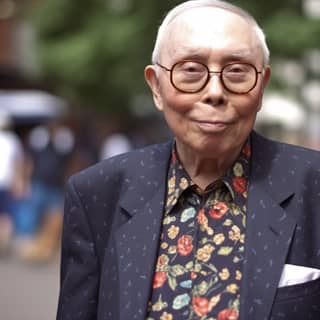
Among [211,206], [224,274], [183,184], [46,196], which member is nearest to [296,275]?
[224,274]

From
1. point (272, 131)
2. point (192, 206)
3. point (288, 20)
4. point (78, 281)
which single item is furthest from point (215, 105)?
point (272, 131)

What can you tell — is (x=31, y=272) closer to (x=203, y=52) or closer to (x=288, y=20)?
(x=288, y=20)

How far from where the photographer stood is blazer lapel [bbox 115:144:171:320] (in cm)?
259

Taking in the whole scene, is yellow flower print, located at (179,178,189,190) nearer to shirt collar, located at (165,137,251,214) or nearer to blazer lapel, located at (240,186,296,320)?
shirt collar, located at (165,137,251,214)

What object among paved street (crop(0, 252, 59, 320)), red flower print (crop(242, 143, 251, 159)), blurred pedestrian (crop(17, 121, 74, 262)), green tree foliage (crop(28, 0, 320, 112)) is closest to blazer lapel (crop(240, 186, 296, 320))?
red flower print (crop(242, 143, 251, 159))

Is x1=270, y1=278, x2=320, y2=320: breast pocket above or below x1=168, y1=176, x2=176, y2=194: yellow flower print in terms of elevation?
below

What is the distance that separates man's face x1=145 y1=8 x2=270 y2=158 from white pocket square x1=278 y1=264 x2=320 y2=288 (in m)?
0.35

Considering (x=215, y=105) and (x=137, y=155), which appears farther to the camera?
(x=137, y=155)

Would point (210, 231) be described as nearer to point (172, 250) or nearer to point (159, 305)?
point (172, 250)

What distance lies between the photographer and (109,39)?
1767 centimetres

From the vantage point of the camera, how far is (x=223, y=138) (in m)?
2.56

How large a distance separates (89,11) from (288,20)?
15.9ft

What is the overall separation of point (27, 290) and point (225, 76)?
7119 millimetres

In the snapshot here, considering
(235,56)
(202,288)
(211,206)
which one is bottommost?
(202,288)
